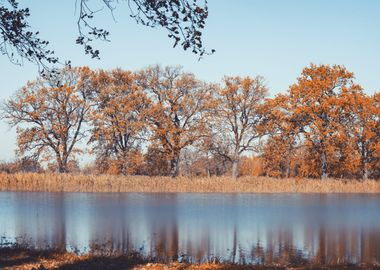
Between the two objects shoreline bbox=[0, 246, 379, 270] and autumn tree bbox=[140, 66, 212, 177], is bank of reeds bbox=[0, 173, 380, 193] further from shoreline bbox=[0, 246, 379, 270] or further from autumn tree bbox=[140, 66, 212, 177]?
shoreline bbox=[0, 246, 379, 270]

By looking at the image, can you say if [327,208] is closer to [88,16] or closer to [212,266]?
[212,266]

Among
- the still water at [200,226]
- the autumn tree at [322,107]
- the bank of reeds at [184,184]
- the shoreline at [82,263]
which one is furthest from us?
the autumn tree at [322,107]

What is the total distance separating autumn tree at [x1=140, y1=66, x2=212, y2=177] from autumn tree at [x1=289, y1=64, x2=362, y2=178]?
8537mm

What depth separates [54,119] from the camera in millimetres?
47969

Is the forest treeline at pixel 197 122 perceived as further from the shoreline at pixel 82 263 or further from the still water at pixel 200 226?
the shoreline at pixel 82 263

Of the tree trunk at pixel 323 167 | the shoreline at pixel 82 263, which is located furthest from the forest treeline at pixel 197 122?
the shoreline at pixel 82 263

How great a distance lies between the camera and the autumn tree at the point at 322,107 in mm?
45847

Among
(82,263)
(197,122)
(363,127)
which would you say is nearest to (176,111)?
(197,122)

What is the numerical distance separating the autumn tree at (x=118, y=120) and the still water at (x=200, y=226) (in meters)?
13.4

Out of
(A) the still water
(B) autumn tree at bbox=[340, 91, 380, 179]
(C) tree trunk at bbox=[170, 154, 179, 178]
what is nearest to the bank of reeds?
(A) the still water

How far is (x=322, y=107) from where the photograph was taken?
45.8 metres

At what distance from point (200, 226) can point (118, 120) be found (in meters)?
28.7

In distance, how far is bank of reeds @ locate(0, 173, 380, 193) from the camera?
37969 millimetres

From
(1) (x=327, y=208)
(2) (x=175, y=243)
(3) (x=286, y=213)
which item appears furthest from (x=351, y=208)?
(2) (x=175, y=243)
